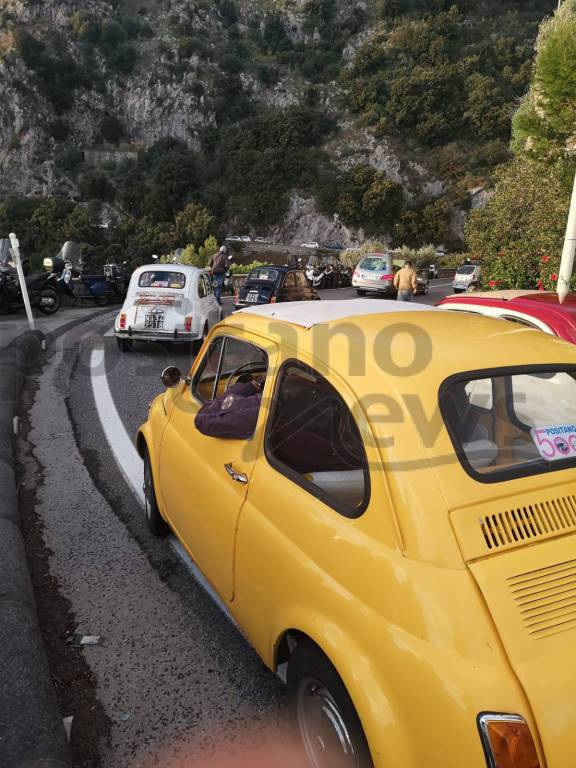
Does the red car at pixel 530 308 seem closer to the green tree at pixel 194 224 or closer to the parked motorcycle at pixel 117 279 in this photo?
the parked motorcycle at pixel 117 279

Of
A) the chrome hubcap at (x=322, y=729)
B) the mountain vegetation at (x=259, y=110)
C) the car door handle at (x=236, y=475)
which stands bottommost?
the chrome hubcap at (x=322, y=729)

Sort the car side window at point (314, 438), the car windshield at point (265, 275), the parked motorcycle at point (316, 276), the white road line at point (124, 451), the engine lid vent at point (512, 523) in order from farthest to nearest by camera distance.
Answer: the parked motorcycle at point (316, 276) < the car windshield at point (265, 275) < the white road line at point (124, 451) < the car side window at point (314, 438) < the engine lid vent at point (512, 523)

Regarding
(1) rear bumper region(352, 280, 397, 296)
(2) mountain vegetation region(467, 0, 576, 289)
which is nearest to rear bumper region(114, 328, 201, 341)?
(2) mountain vegetation region(467, 0, 576, 289)

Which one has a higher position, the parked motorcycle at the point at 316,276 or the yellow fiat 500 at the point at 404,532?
the yellow fiat 500 at the point at 404,532

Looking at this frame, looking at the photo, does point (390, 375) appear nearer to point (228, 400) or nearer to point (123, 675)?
point (228, 400)

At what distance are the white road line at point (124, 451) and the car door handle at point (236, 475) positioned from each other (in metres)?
0.72

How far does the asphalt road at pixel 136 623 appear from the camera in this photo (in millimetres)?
2223

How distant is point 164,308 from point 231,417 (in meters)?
7.65

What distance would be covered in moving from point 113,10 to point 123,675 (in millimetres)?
122560

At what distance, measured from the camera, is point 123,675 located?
2.50m

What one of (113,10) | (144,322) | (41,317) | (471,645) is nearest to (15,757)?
(471,645)

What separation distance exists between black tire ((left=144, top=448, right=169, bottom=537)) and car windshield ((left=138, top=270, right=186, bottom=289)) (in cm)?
713

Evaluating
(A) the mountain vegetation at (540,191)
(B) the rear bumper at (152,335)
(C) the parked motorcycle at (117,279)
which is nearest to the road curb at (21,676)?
(B) the rear bumper at (152,335)

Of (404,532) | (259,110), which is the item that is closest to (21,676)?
(404,532)
